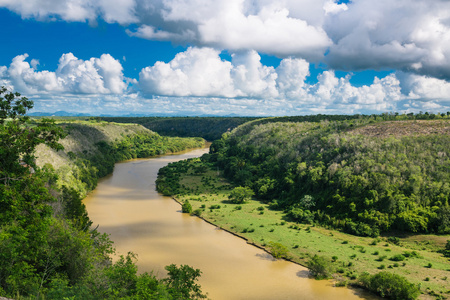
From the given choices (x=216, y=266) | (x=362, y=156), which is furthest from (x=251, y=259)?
(x=362, y=156)

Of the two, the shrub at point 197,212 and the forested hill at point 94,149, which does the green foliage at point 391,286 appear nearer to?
the shrub at point 197,212

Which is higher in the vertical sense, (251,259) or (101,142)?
(101,142)

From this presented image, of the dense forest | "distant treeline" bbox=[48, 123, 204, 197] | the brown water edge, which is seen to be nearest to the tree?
the brown water edge

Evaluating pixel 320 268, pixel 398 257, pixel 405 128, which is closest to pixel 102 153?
pixel 405 128

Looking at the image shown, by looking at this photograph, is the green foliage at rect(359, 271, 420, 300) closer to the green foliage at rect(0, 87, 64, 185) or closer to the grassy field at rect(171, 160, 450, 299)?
the grassy field at rect(171, 160, 450, 299)

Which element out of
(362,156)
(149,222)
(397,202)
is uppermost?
(362,156)

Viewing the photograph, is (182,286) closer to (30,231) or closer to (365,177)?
(30,231)

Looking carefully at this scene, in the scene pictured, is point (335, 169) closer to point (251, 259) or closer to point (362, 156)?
point (362, 156)

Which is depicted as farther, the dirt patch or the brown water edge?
the dirt patch
